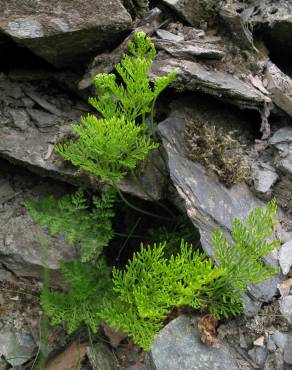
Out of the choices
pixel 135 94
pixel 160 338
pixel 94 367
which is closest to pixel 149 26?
pixel 135 94

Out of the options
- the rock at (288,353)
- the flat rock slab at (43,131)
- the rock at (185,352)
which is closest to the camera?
the rock at (288,353)

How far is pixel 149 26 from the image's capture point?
478 centimetres

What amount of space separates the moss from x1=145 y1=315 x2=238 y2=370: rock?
1.36 m

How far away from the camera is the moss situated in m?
4.45

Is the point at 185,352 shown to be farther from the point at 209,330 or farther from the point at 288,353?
the point at 288,353

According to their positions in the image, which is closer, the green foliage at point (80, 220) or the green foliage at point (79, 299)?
the green foliage at point (79, 299)

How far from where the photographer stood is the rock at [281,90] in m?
4.67

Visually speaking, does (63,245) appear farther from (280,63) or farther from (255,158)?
(280,63)

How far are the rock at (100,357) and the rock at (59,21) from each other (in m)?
A: 2.80

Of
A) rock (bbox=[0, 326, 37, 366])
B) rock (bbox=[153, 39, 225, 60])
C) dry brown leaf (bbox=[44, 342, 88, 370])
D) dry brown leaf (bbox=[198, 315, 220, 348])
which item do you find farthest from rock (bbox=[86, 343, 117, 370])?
rock (bbox=[153, 39, 225, 60])

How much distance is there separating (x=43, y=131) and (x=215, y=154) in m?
1.71

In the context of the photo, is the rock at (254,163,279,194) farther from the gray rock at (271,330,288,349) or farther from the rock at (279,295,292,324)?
the gray rock at (271,330,288,349)

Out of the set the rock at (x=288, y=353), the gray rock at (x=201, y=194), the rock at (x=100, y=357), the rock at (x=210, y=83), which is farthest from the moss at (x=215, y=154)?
the rock at (x=100, y=357)

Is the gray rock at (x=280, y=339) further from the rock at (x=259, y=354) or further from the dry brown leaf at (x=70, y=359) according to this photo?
the dry brown leaf at (x=70, y=359)
